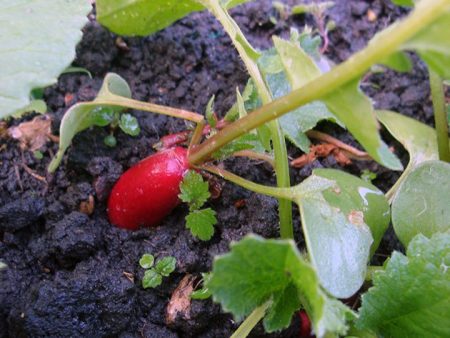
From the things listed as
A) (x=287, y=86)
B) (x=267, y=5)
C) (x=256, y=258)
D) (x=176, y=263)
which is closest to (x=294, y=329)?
(x=176, y=263)

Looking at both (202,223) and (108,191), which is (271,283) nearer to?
(202,223)

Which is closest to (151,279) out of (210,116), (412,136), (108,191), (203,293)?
(203,293)

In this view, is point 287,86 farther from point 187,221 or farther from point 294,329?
point 294,329

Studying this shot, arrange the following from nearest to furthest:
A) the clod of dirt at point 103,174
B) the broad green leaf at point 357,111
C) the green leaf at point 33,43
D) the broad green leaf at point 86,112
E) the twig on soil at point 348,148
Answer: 1. the broad green leaf at point 357,111
2. the green leaf at point 33,43
3. the broad green leaf at point 86,112
4. the clod of dirt at point 103,174
5. the twig on soil at point 348,148

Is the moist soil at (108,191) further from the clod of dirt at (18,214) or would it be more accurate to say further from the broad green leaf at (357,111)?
the broad green leaf at (357,111)

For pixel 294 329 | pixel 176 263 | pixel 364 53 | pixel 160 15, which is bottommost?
pixel 294 329

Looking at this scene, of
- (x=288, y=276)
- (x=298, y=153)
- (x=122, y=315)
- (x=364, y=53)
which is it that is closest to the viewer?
(x=364, y=53)

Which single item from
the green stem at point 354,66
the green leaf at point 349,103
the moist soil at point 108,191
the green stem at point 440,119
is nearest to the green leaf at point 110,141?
the moist soil at point 108,191
